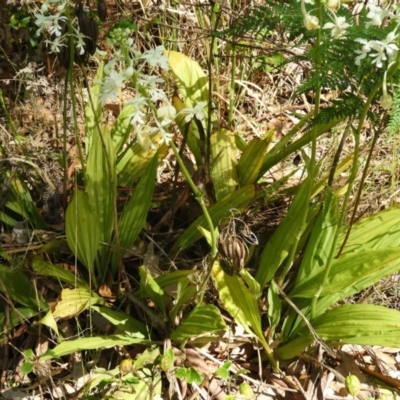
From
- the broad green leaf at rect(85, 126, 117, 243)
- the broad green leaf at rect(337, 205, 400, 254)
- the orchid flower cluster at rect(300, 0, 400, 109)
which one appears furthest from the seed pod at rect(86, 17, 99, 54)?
the broad green leaf at rect(337, 205, 400, 254)

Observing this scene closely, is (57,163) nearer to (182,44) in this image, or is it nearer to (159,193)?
(159,193)

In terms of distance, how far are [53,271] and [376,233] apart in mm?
1172

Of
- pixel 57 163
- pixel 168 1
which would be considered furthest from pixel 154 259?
pixel 168 1

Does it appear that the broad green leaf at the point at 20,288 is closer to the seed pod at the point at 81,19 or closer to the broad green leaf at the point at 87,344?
the broad green leaf at the point at 87,344

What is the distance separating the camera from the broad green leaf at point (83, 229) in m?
1.95

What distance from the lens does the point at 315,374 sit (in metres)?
2.11

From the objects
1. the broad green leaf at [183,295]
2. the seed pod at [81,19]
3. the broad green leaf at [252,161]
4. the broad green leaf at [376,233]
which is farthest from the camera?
the broad green leaf at [252,161]

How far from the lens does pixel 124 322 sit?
6.59ft

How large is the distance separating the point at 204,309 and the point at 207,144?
2.35 feet

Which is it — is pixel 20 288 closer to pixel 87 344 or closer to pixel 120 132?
pixel 87 344

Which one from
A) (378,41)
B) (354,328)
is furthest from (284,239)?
(378,41)

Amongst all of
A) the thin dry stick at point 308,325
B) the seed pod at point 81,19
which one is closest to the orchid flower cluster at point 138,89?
the seed pod at point 81,19

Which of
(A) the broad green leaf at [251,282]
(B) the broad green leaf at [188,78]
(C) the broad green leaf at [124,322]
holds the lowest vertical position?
(C) the broad green leaf at [124,322]

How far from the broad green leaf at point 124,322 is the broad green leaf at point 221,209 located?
346 millimetres
